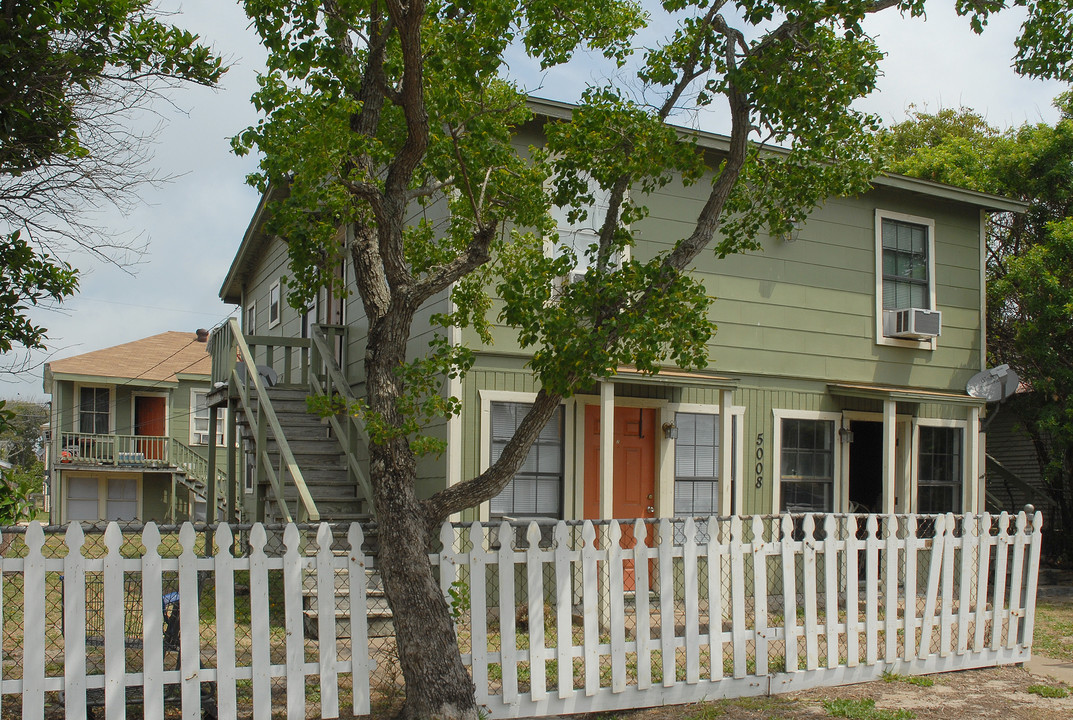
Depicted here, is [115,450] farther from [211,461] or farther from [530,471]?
[530,471]

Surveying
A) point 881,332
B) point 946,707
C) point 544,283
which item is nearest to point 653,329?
point 544,283

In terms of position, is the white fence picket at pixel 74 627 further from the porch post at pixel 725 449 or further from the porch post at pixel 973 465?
the porch post at pixel 973 465

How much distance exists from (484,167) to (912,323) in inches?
297

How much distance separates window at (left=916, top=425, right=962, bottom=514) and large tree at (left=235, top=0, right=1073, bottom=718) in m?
6.31

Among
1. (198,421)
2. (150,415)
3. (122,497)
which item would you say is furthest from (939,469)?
(150,415)

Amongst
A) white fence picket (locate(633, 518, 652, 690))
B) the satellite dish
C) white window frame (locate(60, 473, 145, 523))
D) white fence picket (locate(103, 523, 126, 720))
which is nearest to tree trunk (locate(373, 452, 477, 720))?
white fence picket (locate(633, 518, 652, 690))

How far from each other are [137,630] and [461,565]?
442 centimetres

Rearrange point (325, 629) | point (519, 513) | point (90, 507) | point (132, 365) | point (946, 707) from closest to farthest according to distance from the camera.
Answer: point (325, 629), point (946, 707), point (519, 513), point (90, 507), point (132, 365)

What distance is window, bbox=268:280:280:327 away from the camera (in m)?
15.9

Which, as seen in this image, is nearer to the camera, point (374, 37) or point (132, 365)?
point (374, 37)

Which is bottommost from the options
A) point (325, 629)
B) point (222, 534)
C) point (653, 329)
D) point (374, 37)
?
point (325, 629)

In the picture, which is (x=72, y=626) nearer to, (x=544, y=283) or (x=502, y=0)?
(x=544, y=283)

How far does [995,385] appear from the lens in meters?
12.7

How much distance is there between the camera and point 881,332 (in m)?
12.3
